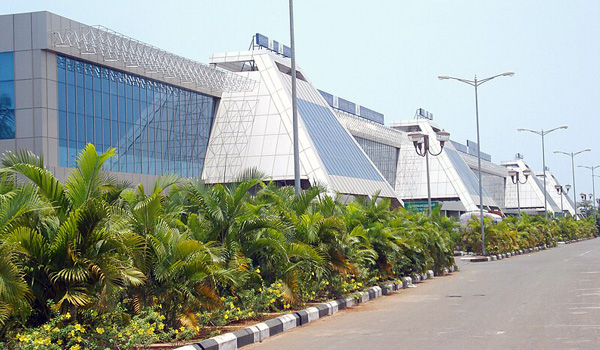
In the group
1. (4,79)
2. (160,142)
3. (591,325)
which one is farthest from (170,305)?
(160,142)

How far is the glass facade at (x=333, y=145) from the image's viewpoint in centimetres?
4831

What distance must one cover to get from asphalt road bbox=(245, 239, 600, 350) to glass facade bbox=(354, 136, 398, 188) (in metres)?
54.9

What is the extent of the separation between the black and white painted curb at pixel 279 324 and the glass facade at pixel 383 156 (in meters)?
55.5

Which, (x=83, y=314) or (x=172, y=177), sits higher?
(x=172, y=177)

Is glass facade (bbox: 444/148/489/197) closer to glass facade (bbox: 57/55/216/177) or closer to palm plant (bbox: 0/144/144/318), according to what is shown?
glass facade (bbox: 57/55/216/177)

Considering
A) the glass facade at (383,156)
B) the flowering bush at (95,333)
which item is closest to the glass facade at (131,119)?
the flowering bush at (95,333)

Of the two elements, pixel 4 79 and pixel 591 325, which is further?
pixel 4 79

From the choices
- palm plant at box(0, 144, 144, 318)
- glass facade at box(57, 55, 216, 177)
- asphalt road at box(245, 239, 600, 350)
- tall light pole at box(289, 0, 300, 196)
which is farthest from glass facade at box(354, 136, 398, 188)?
palm plant at box(0, 144, 144, 318)

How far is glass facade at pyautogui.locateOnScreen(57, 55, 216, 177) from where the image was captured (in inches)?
1452

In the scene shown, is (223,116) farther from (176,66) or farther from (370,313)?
(370,313)

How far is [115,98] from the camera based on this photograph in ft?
133

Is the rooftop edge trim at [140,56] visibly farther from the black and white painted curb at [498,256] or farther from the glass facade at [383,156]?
the glass facade at [383,156]

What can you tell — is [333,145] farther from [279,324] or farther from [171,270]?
[171,270]

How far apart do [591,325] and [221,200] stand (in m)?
6.50
